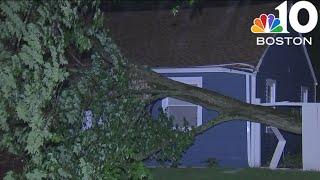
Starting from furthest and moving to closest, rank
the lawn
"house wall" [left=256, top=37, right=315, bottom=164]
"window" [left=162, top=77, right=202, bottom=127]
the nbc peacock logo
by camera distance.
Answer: the nbc peacock logo → "house wall" [left=256, top=37, right=315, bottom=164] → "window" [left=162, top=77, right=202, bottom=127] → the lawn

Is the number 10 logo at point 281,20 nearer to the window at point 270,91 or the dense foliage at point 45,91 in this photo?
the window at point 270,91

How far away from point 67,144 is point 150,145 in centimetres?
445

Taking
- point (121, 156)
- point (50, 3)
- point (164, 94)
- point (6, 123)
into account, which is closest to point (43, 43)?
point (50, 3)

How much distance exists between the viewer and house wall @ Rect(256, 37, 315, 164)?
15.5m

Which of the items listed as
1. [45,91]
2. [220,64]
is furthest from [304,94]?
[45,91]

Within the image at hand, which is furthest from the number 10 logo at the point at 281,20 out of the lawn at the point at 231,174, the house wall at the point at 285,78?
the lawn at the point at 231,174

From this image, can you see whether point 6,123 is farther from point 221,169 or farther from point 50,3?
point 221,169

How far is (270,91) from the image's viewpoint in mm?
16469

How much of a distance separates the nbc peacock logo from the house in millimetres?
266

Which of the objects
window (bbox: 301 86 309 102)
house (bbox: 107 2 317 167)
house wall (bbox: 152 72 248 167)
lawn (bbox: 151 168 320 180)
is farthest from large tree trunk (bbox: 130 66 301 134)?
window (bbox: 301 86 309 102)

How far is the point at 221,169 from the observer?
1323 centimetres

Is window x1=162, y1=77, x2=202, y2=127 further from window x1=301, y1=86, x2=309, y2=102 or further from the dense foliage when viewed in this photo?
the dense foliage

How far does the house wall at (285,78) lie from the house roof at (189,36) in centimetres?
82

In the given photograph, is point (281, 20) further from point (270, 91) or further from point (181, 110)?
point (181, 110)
